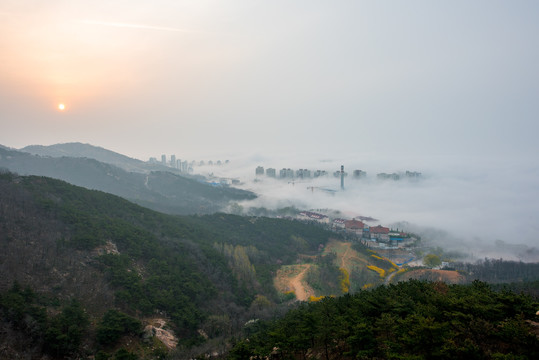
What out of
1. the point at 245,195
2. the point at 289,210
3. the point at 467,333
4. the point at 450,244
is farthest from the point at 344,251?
the point at 245,195

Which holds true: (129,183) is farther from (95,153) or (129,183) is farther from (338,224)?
(95,153)

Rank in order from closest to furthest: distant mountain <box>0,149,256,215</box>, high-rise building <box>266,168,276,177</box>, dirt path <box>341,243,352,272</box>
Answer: dirt path <box>341,243,352,272</box> → distant mountain <box>0,149,256,215</box> → high-rise building <box>266,168,276,177</box>

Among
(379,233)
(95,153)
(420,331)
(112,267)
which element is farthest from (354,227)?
(95,153)

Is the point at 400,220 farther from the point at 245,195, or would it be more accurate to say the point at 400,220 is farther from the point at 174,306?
the point at 174,306

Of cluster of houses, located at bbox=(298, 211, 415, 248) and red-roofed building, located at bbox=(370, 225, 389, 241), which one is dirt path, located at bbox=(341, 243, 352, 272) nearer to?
cluster of houses, located at bbox=(298, 211, 415, 248)

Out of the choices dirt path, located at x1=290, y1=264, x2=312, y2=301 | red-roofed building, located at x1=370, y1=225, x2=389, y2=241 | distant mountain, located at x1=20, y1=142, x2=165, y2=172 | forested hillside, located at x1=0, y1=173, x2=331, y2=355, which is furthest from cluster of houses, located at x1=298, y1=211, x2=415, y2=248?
distant mountain, located at x1=20, y1=142, x2=165, y2=172
